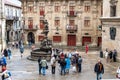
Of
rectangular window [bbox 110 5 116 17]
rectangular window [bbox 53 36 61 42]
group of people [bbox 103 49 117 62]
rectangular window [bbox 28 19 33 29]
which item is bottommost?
group of people [bbox 103 49 117 62]

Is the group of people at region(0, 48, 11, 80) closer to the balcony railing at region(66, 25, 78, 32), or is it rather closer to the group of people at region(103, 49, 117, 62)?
the group of people at region(103, 49, 117, 62)

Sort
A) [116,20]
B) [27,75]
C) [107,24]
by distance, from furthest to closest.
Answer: [107,24] < [116,20] < [27,75]

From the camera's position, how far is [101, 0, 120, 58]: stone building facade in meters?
35.2

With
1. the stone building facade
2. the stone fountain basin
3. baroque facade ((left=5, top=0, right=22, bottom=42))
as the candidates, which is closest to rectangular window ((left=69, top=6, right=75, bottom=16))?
baroque facade ((left=5, top=0, right=22, bottom=42))

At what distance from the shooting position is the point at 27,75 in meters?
26.4

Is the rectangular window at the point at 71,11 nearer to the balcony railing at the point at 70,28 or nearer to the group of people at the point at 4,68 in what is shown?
the balcony railing at the point at 70,28

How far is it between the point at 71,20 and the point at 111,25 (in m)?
22.2

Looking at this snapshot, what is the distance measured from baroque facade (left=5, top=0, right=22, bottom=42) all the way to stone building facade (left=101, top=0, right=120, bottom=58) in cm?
3395

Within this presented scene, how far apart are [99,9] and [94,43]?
5359 millimetres

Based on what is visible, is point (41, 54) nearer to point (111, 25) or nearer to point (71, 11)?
point (111, 25)

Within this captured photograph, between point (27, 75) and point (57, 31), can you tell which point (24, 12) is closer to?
point (57, 31)

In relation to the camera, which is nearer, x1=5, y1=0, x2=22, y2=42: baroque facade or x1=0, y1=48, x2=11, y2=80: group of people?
x1=0, y1=48, x2=11, y2=80: group of people

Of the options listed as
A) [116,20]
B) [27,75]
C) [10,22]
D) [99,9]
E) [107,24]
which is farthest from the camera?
[10,22]

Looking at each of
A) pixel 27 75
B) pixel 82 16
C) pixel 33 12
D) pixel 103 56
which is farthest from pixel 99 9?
pixel 27 75
